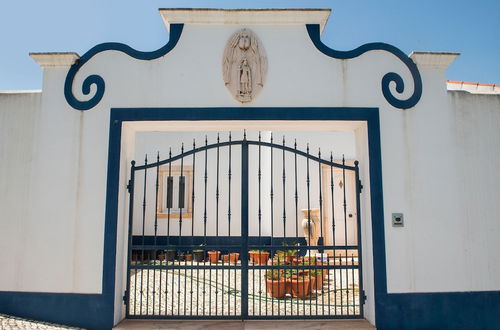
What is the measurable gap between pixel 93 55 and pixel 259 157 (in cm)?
254

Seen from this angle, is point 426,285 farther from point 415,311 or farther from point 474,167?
point 474,167

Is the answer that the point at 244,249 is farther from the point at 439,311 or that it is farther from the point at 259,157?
the point at 439,311

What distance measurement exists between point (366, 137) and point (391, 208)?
0.95m

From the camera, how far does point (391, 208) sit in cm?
501

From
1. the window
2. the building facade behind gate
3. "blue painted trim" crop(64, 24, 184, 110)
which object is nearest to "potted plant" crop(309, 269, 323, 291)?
the building facade behind gate

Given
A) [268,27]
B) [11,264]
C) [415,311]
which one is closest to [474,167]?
[415,311]

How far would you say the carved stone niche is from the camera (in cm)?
516

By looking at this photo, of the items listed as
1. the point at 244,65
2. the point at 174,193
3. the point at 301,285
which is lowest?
the point at 301,285

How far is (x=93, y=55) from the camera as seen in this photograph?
5270mm

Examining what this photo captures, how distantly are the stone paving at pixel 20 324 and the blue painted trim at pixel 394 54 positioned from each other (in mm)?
4717

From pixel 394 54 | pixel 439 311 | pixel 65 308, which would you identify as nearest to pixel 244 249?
pixel 65 308

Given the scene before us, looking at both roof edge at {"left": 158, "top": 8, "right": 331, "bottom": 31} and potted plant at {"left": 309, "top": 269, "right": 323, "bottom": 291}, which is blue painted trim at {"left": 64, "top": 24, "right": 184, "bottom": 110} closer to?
roof edge at {"left": 158, "top": 8, "right": 331, "bottom": 31}

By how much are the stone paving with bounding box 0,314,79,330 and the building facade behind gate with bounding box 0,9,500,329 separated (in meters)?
0.13

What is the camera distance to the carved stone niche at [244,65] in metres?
5.16
